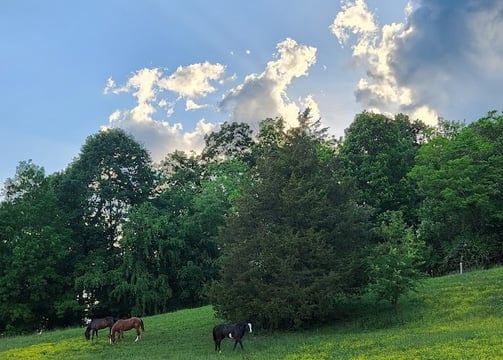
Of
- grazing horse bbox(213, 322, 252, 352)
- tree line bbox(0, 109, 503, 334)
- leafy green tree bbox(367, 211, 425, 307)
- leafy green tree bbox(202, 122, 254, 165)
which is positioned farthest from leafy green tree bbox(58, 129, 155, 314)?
leafy green tree bbox(367, 211, 425, 307)

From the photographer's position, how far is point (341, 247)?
2706 cm

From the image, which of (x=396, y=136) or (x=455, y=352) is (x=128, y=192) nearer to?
(x=396, y=136)

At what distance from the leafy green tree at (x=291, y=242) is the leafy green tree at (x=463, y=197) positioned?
20765 millimetres

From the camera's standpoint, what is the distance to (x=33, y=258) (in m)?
47.7

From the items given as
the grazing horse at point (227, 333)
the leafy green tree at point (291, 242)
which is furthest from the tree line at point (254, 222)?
the grazing horse at point (227, 333)

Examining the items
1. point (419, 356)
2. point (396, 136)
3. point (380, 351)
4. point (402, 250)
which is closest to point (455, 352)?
point (419, 356)

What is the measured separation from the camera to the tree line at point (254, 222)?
84.5ft

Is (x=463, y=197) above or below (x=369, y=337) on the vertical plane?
above

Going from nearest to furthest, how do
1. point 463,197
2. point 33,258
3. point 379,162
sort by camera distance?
1. point 463,197
2. point 33,258
3. point 379,162

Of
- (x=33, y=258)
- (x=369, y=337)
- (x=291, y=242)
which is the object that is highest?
(x=33, y=258)

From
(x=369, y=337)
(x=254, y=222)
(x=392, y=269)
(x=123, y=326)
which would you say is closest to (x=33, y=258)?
(x=123, y=326)

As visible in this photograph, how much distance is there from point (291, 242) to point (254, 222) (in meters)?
3.08

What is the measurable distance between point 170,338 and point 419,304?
13.5m

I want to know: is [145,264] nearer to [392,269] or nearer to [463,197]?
[392,269]
